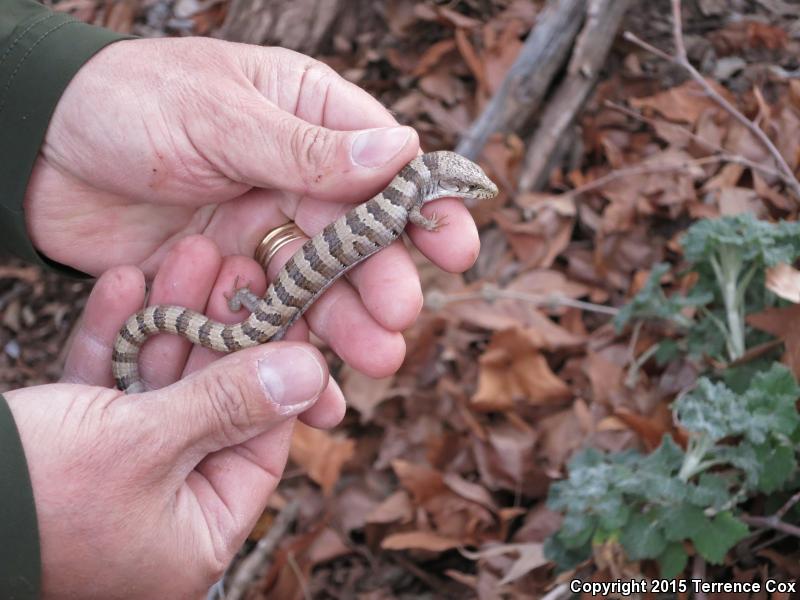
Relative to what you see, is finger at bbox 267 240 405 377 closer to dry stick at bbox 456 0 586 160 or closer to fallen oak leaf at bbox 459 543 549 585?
fallen oak leaf at bbox 459 543 549 585

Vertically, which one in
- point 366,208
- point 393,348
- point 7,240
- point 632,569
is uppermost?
point 366,208

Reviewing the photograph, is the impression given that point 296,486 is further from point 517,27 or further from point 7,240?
point 517,27

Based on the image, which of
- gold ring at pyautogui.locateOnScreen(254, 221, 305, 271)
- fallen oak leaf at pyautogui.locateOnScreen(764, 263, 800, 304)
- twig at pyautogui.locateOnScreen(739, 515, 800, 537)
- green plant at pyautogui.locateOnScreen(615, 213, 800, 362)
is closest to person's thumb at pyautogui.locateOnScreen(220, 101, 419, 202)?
gold ring at pyautogui.locateOnScreen(254, 221, 305, 271)

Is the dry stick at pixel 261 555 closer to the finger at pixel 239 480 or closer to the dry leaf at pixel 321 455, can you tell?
the dry leaf at pixel 321 455

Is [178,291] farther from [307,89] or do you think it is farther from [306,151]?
[307,89]

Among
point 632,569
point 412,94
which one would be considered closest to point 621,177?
point 412,94

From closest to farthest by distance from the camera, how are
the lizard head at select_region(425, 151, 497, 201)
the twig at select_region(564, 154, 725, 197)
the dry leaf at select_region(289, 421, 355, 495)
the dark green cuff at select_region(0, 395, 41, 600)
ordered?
the dark green cuff at select_region(0, 395, 41, 600), the lizard head at select_region(425, 151, 497, 201), the dry leaf at select_region(289, 421, 355, 495), the twig at select_region(564, 154, 725, 197)
